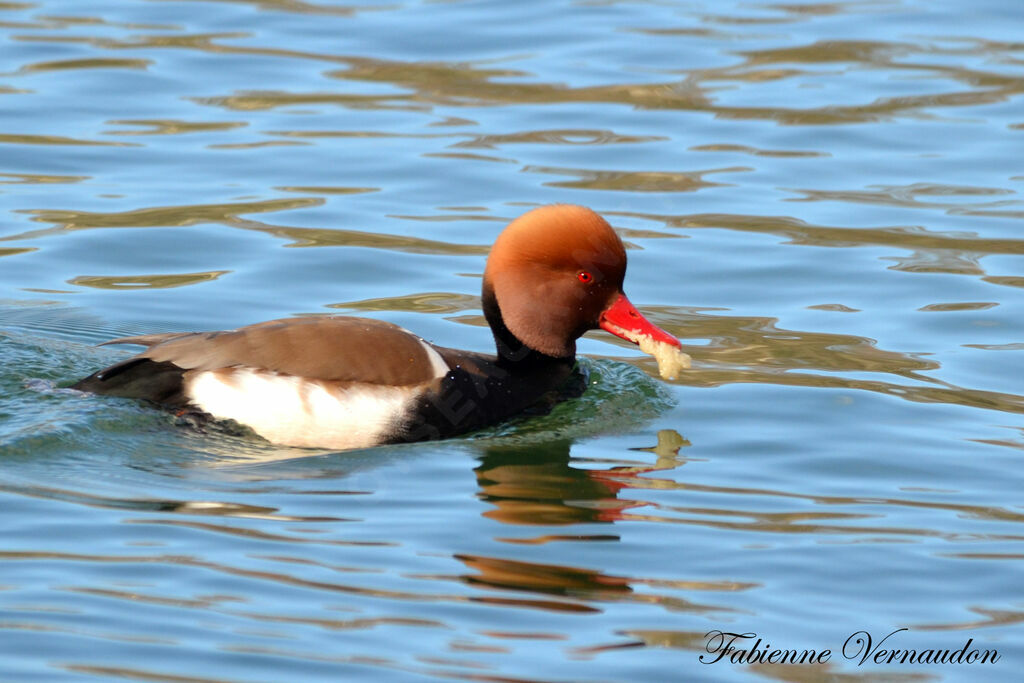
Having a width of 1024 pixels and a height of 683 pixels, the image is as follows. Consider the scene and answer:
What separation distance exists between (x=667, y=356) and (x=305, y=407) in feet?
5.53

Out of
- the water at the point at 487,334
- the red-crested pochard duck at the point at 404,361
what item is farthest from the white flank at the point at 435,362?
the water at the point at 487,334

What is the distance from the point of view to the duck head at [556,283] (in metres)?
7.26

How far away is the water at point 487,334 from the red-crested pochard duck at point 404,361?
151 millimetres

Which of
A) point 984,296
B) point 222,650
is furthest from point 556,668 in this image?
point 984,296

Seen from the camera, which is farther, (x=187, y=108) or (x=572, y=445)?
(x=187, y=108)

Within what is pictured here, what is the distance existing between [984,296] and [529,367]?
3.30 metres

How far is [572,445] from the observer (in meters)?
7.14

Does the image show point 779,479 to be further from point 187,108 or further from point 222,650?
point 187,108
